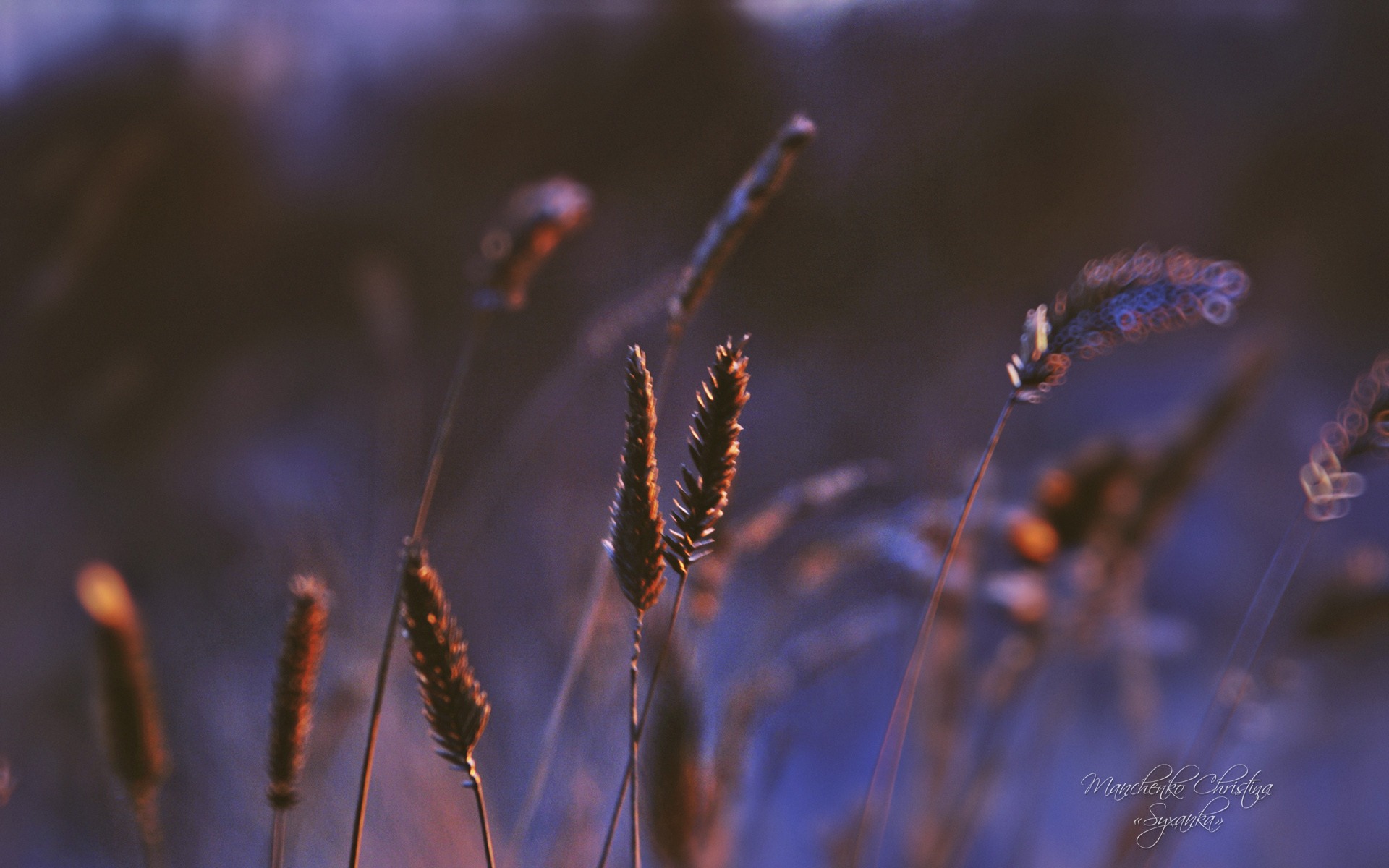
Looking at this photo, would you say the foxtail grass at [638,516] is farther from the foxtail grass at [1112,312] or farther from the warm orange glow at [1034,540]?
the warm orange glow at [1034,540]

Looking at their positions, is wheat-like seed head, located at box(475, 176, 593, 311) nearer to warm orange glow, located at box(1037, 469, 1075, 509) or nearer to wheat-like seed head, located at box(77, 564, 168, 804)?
wheat-like seed head, located at box(77, 564, 168, 804)

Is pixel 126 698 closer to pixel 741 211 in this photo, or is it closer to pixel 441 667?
pixel 441 667

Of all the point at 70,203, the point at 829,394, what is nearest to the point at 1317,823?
the point at 829,394

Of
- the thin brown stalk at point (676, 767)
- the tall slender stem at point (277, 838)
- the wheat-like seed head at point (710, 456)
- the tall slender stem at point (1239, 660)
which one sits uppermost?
the wheat-like seed head at point (710, 456)

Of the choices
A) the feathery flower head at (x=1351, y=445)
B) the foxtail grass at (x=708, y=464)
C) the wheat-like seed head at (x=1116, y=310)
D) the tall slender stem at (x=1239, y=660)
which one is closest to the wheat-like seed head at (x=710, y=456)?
the foxtail grass at (x=708, y=464)

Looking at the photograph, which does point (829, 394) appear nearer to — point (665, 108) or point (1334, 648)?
point (665, 108)

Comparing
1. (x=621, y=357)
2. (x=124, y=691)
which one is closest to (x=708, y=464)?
(x=124, y=691)

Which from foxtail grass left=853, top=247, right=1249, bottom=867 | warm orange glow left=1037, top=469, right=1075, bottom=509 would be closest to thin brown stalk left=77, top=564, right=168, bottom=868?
foxtail grass left=853, top=247, right=1249, bottom=867
